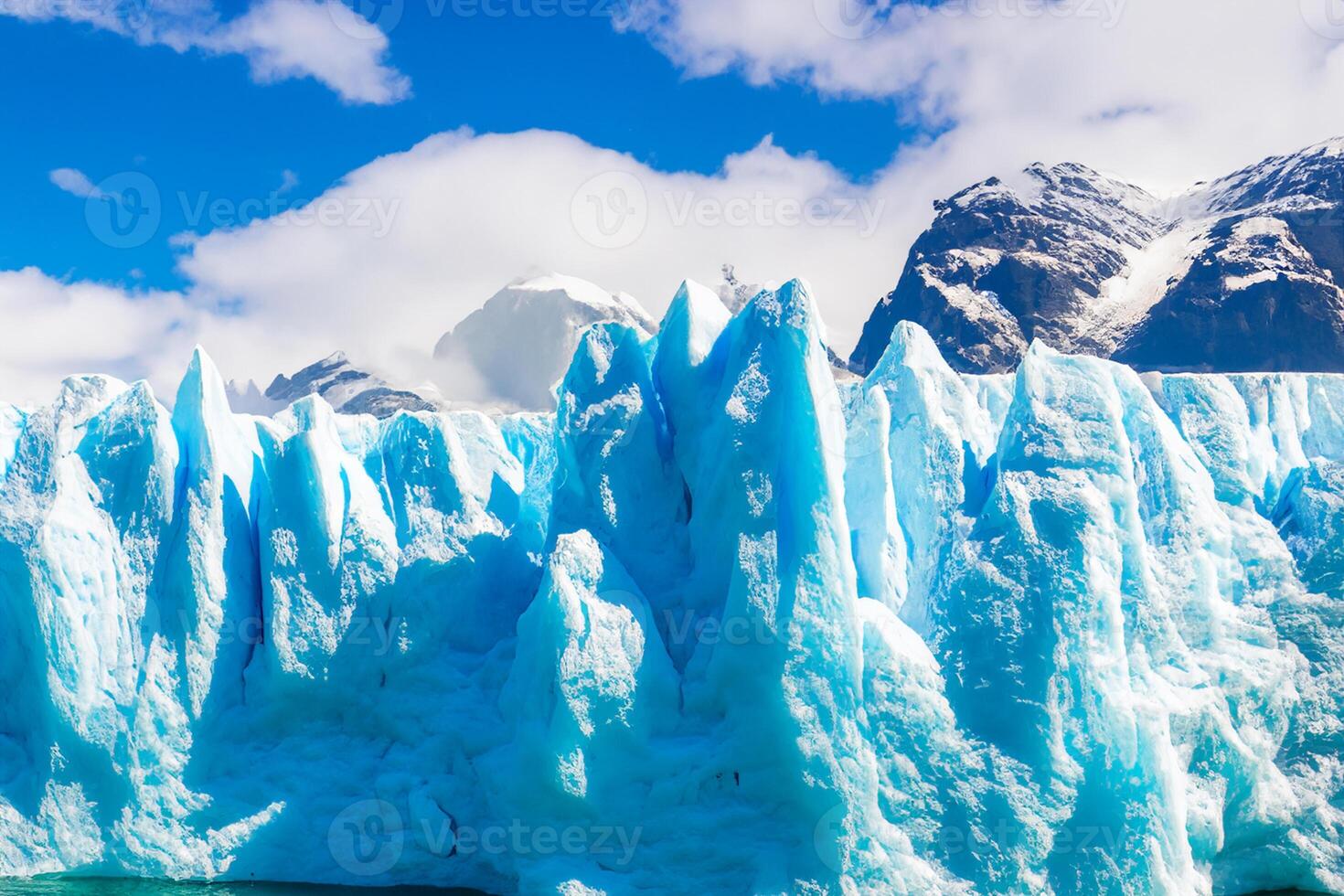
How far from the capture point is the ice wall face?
1138cm

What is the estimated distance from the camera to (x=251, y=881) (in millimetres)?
12727

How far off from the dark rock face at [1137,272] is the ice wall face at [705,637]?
6227cm

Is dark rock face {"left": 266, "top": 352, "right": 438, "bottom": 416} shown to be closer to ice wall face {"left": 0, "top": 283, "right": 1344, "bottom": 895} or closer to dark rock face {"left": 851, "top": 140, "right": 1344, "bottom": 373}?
dark rock face {"left": 851, "top": 140, "right": 1344, "bottom": 373}

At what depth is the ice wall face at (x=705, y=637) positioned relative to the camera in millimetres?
11375

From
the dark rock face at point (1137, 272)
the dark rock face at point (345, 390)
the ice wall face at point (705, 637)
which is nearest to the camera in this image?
the ice wall face at point (705, 637)

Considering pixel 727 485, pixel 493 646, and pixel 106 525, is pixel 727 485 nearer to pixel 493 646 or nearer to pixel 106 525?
pixel 493 646

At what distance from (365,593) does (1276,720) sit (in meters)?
10.00

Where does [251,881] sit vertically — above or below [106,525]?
below

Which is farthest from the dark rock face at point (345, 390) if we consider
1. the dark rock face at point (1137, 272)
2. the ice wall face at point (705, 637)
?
the ice wall face at point (705, 637)

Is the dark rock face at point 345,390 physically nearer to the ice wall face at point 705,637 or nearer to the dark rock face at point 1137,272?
the dark rock face at point 1137,272

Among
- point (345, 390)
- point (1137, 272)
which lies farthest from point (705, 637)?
point (345, 390)

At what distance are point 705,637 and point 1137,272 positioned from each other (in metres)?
86.8

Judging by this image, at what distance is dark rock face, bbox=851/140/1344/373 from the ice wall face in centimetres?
6227

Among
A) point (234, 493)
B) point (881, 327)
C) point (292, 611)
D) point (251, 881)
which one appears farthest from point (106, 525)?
point (881, 327)
